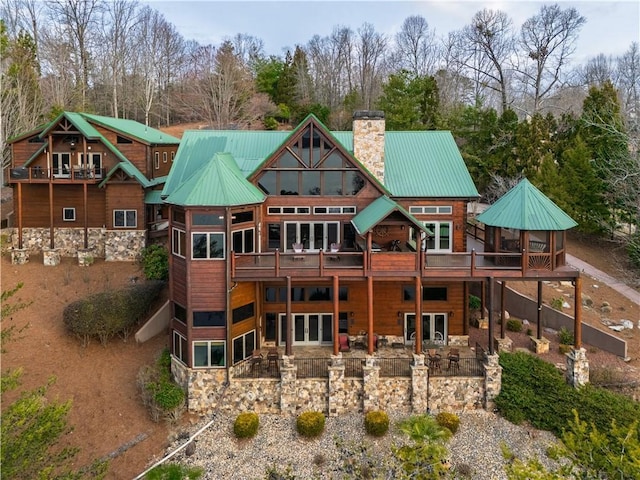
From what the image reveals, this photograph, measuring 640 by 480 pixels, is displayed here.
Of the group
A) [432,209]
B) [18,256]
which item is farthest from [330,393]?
[18,256]

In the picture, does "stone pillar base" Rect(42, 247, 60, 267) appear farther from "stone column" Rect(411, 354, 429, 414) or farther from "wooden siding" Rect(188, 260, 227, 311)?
"stone column" Rect(411, 354, 429, 414)

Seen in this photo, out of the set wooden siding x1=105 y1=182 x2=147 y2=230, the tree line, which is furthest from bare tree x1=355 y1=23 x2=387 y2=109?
wooden siding x1=105 y1=182 x2=147 y2=230

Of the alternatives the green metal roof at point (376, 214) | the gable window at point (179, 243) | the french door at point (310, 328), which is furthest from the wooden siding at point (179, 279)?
the green metal roof at point (376, 214)

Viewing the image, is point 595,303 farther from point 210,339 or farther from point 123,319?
point 123,319

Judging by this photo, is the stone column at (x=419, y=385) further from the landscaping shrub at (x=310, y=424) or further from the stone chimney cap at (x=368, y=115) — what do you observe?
the stone chimney cap at (x=368, y=115)

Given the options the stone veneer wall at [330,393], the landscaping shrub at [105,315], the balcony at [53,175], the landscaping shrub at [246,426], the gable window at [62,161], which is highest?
the gable window at [62,161]

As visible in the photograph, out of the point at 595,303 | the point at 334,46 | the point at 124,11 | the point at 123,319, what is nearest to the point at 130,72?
the point at 124,11
